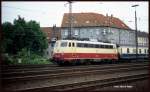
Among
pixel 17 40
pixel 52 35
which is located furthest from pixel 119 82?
pixel 52 35

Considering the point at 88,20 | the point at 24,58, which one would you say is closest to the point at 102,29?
the point at 88,20

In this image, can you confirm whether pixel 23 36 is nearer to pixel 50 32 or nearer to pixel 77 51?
pixel 77 51

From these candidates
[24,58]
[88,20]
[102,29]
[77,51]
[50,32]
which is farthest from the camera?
[50,32]

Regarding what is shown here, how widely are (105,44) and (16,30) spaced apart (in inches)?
298

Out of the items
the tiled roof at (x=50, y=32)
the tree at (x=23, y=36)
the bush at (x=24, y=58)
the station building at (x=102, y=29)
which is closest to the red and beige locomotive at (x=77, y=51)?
the bush at (x=24, y=58)

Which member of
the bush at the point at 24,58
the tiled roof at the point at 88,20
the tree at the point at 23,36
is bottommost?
the bush at the point at 24,58

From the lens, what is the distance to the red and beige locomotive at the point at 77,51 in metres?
17.9

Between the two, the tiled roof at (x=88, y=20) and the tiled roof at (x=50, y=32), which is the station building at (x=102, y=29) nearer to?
the tiled roof at (x=88, y=20)

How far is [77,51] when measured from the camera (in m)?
18.4

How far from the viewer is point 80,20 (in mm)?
24094

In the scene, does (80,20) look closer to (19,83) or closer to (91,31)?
(91,31)

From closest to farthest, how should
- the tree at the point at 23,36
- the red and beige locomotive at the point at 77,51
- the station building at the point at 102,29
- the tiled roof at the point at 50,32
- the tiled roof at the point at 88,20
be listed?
1. the red and beige locomotive at the point at 77,51
2. the tree at the point at 23,36
3. the tiled roof at the point at 88,20
4. the station building at the point at 102,29
5. the tiled roof at the point at 50,32

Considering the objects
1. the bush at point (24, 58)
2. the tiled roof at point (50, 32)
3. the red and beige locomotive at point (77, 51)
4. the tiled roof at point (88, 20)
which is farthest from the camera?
the tiled roof at point (50, 32)

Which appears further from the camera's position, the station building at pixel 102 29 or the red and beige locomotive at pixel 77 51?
the station building at pixel 102 29
